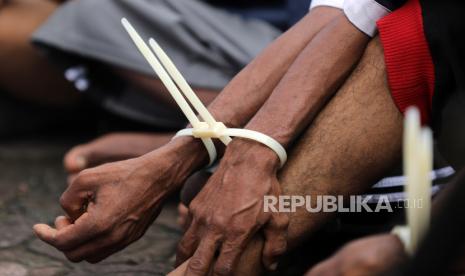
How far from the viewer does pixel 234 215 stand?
1.05 m

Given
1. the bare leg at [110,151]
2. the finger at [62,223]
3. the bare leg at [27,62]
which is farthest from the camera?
the bare leg at [27,62]

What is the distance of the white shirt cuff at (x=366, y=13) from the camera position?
1.15m

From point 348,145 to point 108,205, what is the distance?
36cm

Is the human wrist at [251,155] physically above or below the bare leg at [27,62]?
above

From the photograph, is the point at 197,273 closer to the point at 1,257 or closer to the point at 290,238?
the point at 290,238

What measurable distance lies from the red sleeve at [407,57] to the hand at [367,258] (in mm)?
341

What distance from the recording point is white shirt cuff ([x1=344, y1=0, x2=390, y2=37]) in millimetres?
1151

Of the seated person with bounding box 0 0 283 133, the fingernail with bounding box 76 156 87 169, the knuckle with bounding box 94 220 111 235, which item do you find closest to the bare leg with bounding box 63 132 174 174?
the fingernail with bounding box 76 156 87 169

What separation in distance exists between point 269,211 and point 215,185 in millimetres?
85

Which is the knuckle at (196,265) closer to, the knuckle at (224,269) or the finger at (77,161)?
the knuckle at (224,269)

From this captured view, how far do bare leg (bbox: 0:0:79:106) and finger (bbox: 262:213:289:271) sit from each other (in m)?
1.17

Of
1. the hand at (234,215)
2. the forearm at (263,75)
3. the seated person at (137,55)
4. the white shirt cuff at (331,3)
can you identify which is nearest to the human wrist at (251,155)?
the hand at (234,215)

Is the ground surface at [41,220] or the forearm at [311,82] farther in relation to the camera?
the ground surface at [41,220]

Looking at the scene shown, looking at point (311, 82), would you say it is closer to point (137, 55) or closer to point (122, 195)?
point (122, 195)
